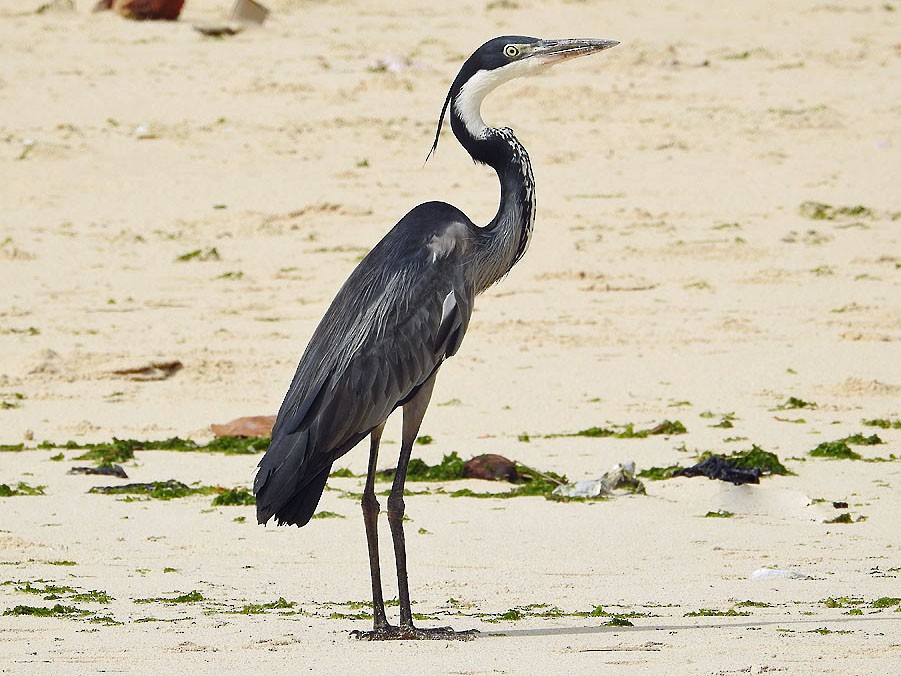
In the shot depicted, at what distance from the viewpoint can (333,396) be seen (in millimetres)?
5660

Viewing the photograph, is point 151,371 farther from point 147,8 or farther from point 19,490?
point 147,8

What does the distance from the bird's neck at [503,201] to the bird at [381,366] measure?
12mm

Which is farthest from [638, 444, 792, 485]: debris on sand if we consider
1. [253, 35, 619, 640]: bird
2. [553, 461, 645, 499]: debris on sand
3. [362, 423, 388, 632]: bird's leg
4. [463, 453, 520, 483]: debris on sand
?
[362, 423, 388, 632]: bird's leg

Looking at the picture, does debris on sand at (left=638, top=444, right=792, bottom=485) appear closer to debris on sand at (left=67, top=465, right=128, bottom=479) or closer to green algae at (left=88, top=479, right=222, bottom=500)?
→ green algae at (left=88, top=479, right=222, bottom=500)

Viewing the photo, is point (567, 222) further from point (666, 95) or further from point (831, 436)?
point (831, 436)

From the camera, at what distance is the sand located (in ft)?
19.0

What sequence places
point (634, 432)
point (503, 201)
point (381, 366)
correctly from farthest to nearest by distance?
point (634, 432) < point (503, 201) < point (381, 366)

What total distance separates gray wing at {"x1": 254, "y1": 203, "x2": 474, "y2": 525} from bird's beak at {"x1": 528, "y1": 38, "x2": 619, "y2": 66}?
1.10m

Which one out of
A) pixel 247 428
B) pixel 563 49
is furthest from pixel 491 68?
pixel 247 428

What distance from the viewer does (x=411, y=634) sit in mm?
5477

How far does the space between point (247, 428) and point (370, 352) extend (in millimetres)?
3659

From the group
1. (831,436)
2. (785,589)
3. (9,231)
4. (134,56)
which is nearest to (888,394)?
(831,436)

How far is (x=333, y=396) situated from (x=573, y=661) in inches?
54.0

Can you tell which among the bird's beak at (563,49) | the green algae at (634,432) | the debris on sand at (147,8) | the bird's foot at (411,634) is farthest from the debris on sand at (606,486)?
the debris on sand at (147,8)
